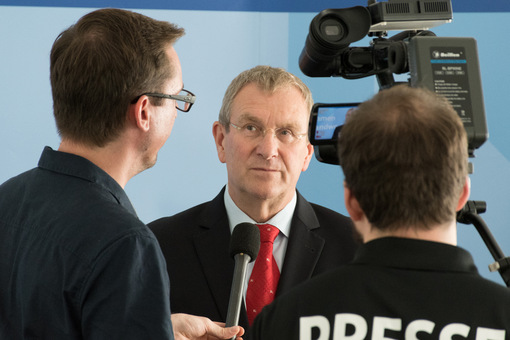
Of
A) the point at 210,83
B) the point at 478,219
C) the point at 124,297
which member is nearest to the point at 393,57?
the point at 478,219

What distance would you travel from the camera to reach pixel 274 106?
2.08m

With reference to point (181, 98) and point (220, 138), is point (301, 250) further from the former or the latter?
point (181, 98)

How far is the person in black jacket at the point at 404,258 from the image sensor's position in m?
0.90

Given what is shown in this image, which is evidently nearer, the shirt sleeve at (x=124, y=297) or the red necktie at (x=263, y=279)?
Answer: the shirt sleeve at (x=124, y=297)

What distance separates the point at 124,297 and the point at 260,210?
37.7 inches

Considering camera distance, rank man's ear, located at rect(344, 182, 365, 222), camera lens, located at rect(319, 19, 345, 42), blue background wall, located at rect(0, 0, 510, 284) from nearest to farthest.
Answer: man's ear, located at rect(344, 182, 365, 222), camera lens, located at rect(319, 19, 345, 42), blue background wall, located at rect(0, 0, 510, 284)

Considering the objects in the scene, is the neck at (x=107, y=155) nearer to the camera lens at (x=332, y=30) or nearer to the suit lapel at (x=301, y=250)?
the camera lens at (x=332, y=30)

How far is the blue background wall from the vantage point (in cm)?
348

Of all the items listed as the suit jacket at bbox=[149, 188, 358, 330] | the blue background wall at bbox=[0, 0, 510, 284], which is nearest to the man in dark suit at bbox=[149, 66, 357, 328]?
the suit jacket at bbox=[149, 188, 358, 330]

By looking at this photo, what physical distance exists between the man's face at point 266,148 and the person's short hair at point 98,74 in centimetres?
75

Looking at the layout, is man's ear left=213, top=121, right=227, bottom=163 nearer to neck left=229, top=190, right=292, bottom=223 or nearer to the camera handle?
neck left=229, top=190, right=292, bottom=223

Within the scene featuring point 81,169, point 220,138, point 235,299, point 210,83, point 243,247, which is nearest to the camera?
point 81,169

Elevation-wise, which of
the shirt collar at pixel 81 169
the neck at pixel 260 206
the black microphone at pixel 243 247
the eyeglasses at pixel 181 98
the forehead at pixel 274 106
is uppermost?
the forehead at pixel 274 106

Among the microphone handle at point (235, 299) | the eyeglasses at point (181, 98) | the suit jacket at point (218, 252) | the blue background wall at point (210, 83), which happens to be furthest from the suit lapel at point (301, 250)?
the blue background wall at point (210, 83)
